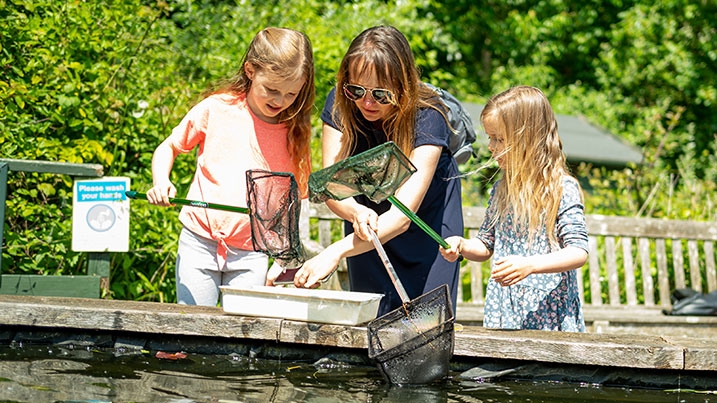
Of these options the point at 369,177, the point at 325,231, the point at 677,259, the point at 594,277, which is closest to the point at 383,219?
the point at 369,177

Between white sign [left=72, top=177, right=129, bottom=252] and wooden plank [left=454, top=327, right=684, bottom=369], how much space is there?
2.27m

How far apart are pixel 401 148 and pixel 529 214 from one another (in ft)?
1.91

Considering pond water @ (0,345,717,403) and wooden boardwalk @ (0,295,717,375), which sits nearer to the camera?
pond water @ (0,345,717,403)

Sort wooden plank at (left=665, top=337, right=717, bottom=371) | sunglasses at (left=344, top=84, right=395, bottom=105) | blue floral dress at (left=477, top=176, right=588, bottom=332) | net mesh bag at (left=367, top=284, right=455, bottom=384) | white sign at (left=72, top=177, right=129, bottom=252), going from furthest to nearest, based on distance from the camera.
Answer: white sign at (left=72, top=177, right=129, bottom=252) < blue floral dress at (left=477, top=176, right=588, bottom=332) < sunglasses at (left=344, top=84, right=395, bottom=105) < wooden plank at (left=665, top=337, right=717, bottom=371) < net mesh bag at (left=367, top=284, right=455, bottom=384)

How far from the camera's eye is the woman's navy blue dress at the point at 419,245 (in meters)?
3.50

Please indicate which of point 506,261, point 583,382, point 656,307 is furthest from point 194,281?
point 656,307

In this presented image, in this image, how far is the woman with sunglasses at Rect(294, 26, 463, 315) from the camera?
10.8 feet

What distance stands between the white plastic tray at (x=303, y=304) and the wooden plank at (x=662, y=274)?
412 centimetres

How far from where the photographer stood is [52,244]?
16.5 feet

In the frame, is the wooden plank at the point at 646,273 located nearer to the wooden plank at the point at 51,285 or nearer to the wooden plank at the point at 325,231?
the wooden plank at the point at 325,231

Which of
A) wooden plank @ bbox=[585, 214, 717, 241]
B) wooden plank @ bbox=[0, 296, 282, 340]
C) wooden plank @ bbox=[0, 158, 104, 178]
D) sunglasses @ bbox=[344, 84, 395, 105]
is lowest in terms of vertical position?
wooden plank @ bbox=[0, 296, 282, 340]

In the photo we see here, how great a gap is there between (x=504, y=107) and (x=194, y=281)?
1524 millimetres

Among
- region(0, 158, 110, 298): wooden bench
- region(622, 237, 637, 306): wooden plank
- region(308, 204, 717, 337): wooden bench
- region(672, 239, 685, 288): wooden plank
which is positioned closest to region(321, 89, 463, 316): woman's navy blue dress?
region(0, 158, 110, 298): wooden bench

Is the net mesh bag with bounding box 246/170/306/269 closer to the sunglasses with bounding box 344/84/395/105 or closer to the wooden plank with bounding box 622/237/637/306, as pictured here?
the sunglasses with bounding box 344/84/395/105
